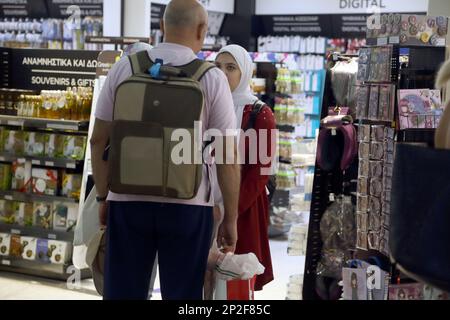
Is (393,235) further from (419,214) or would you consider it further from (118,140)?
(118,140)

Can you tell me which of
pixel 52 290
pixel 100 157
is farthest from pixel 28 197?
pixel 100 157

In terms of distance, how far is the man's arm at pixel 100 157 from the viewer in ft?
10.5

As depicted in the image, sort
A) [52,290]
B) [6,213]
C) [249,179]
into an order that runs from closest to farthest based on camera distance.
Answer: [249,179] → [52,290] → [6,213]

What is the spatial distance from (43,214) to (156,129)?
3548 mm

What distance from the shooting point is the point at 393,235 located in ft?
7.14

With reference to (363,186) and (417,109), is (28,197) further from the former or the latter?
(417,109)

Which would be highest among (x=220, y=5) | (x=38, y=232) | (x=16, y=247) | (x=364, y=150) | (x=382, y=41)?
(x=220, y=5)

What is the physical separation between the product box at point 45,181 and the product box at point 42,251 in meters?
0.38

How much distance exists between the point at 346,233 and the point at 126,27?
4.51 meters

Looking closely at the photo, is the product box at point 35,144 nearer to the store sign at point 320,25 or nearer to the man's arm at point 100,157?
the man's arm at point 100,157

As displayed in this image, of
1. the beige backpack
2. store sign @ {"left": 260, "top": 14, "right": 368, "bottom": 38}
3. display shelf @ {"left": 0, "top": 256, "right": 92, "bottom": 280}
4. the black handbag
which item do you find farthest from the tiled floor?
store sign @ {"left": 260, "top": 14, "right": 368, "bottom": 38}

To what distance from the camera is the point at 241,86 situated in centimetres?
424

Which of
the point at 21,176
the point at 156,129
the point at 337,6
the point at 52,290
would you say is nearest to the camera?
the point at 156,129

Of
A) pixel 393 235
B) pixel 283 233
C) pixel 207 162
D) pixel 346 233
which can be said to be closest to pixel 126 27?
pixel 283 233
